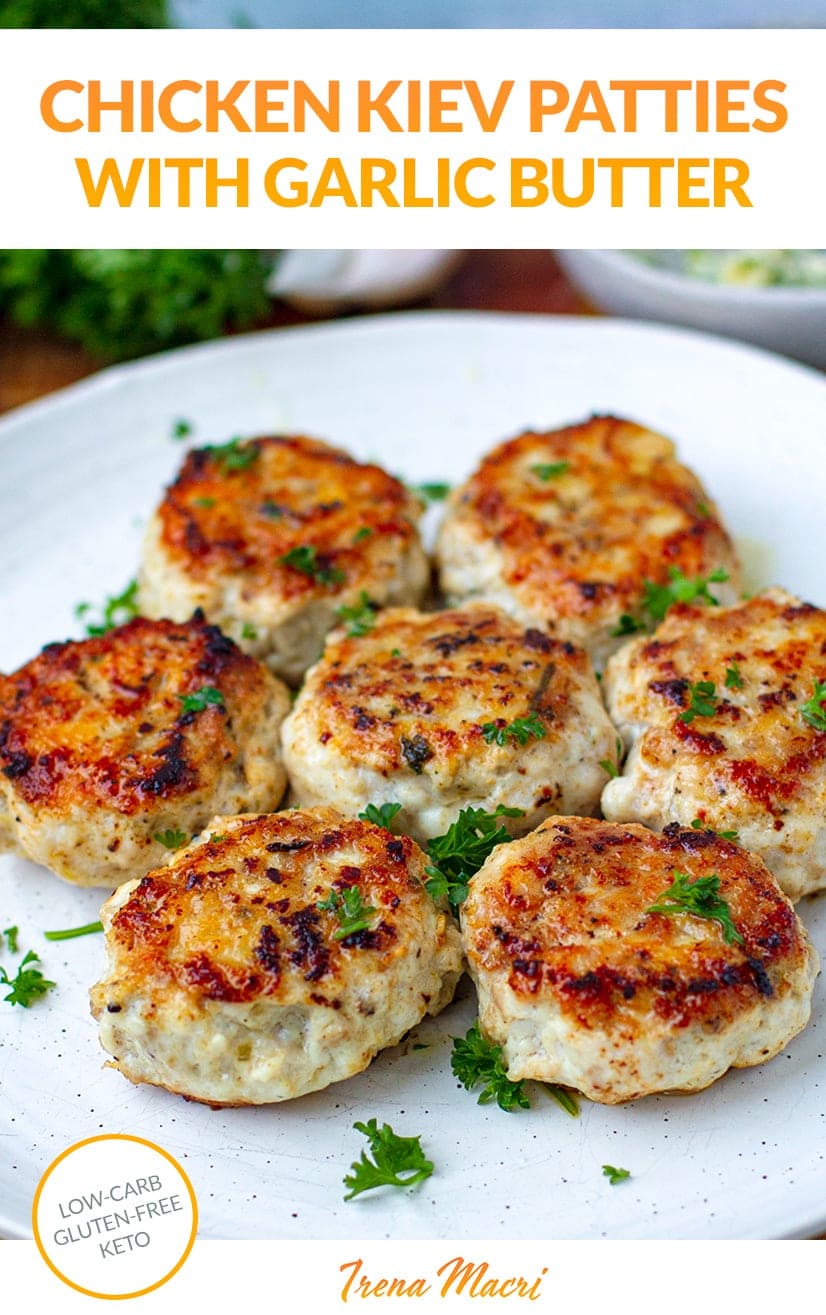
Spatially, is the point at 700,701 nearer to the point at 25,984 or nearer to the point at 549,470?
the point at 549,470

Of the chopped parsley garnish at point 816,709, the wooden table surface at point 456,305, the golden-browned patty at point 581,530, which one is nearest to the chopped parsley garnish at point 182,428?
the wooden table surface at point 456,305

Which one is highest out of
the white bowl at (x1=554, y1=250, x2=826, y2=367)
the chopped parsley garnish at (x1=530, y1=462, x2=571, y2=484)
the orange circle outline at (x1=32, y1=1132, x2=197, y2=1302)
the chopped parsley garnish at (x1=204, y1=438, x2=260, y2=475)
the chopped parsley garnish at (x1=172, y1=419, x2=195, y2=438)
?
the white bowl at (x1=554, y1=250, x2=826, y2=367)

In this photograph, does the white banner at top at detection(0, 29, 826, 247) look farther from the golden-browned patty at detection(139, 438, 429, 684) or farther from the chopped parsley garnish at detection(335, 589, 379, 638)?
the chopped parsley garnish at detection(335, 589, 379, 638)

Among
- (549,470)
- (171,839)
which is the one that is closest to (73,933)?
(171,839)

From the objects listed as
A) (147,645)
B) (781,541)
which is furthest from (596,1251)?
(781,541)

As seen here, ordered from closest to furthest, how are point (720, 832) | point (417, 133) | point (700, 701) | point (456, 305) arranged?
point (720, 832)
point (700, 701)
point (417, 133)
point (456, 305)

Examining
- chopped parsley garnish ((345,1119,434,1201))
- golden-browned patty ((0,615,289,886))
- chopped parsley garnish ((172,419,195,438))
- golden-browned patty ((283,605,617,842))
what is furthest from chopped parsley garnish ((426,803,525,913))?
chopped parsley garnish ((172,419,195,438))
